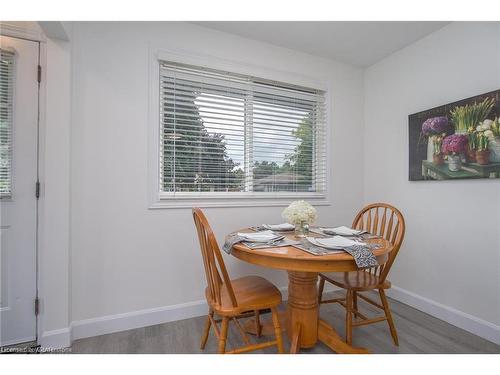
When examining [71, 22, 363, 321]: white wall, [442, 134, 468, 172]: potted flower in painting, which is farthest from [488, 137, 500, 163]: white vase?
[71, 22, 363, 321]: white wall

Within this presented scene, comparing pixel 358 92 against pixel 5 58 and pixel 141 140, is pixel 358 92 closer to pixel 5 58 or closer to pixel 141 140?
pixel 141 140

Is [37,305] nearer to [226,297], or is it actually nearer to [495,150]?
[226,297]

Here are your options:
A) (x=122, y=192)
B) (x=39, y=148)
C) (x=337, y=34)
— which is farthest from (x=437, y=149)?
(x=39, y=148)

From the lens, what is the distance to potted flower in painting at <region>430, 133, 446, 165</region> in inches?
84.2

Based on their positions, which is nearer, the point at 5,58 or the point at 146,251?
the point at 5,58

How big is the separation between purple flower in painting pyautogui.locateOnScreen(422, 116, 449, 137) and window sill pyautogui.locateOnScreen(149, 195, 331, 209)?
110 centimetres

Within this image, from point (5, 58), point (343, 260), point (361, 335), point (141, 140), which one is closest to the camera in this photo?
point (343, 260)

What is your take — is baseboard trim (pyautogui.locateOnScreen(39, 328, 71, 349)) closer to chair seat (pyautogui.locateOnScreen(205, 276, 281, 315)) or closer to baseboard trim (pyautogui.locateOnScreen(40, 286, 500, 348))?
baseboard trim (pyautogui.locateOnScreen(40, 286, 500, 348))

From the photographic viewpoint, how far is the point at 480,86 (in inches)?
75.7

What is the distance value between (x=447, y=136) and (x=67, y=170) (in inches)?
115

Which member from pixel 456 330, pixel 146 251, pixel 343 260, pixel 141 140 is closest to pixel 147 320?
pixel 146 251

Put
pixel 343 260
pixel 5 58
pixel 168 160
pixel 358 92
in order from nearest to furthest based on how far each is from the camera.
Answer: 1. pixel 343 260
2. pixel 5 58
3. pixel 168 160
4. pixel 358 92

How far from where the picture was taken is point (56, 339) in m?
1.66

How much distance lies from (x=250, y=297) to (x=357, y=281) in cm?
80
